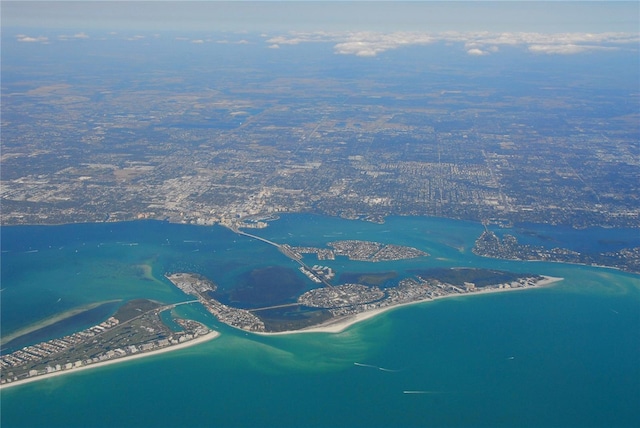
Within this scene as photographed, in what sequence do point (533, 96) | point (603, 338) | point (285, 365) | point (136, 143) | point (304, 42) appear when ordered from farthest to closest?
1. point (304, 42)
2. point (533, 96)
3. point (136, 143)
4. point (603, 338)
5. point (285, 365)

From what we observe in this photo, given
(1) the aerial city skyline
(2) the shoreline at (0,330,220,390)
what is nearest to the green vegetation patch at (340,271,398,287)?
(1) the aerial city skyline

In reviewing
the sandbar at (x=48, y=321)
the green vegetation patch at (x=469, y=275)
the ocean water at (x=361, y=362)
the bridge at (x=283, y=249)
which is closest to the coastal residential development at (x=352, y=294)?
the green vegetation patch at (x=469, y=275)

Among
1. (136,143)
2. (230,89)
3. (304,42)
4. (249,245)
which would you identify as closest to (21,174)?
(136,143)

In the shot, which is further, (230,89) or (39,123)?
(230,89)

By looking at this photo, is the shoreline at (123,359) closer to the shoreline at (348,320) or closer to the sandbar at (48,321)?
the shoreline at (348,320)

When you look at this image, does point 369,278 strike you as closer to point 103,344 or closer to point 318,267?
point 318,267

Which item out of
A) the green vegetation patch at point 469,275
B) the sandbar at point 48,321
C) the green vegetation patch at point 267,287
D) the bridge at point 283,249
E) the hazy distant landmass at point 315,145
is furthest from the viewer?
the hazy distant landmass at point 315,145

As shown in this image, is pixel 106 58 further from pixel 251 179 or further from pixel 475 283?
pixel 475 283

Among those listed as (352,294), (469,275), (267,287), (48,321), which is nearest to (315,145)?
(469,275)

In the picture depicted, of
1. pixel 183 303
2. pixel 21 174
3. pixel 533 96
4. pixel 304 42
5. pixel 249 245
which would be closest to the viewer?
pixel 183 303
